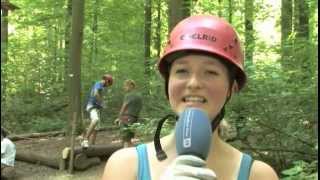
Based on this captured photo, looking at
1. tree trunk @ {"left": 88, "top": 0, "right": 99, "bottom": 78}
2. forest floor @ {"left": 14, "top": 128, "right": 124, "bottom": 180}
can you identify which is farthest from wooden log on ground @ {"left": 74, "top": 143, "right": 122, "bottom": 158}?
tree trunk @ {"left": 88, "top": 0, "right": 99, "bottom": 78}

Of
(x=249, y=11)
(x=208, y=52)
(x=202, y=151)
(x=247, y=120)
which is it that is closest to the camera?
(x=202, y=151)

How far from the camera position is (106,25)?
68.2 ft

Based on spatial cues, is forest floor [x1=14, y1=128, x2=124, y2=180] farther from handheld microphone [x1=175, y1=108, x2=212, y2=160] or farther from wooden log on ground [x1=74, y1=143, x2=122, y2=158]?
handheld microphone [x1=175, y1=108, x2=212, y2=160]

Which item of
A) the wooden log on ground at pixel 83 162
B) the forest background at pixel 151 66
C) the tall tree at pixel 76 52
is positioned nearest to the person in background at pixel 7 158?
the wooden log on ground at pixel 83 162

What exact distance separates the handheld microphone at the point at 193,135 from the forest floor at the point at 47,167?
954cm

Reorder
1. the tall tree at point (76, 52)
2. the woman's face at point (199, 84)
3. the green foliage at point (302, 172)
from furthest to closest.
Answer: the tall tree at point (76, 52) < the green foliage at point (302, 172) < the woman's face at point (199, 84)

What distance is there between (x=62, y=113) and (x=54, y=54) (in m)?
2.85

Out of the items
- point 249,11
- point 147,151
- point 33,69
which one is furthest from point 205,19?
point 33,69

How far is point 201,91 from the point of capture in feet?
5.11

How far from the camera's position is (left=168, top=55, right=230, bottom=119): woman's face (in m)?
1.55

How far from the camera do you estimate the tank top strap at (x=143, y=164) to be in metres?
1.58

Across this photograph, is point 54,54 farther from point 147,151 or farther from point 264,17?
point 147,151

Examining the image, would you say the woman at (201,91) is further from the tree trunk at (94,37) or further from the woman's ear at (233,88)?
the tree trunk at (94,37)

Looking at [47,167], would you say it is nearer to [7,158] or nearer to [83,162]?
[83,162]
